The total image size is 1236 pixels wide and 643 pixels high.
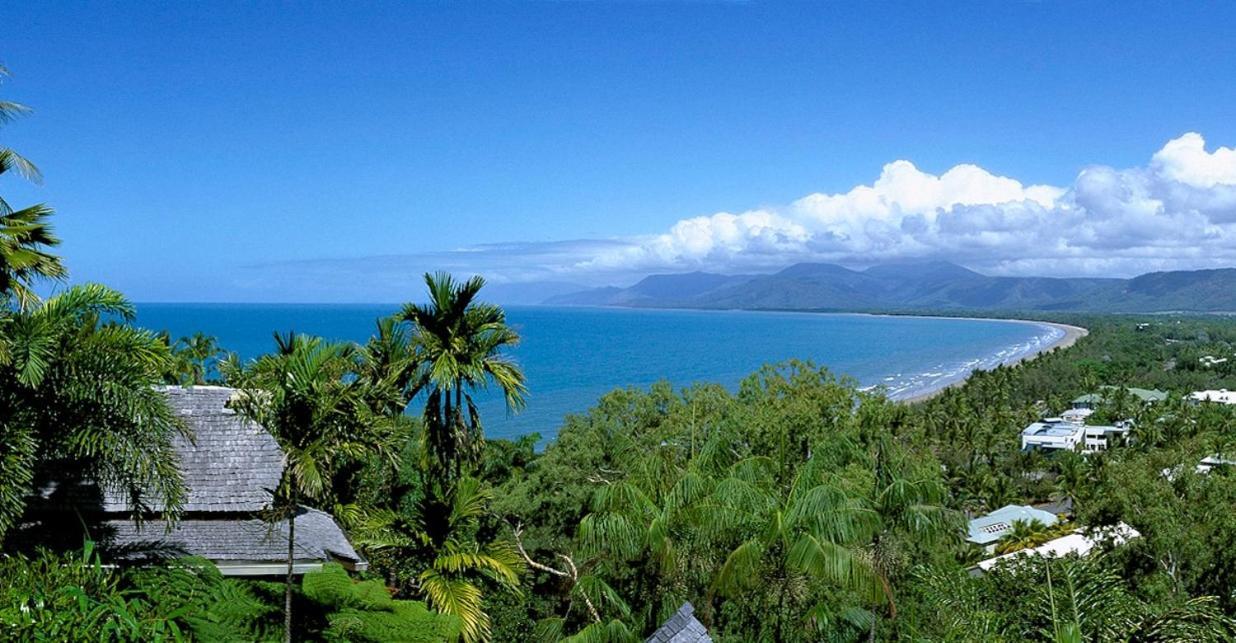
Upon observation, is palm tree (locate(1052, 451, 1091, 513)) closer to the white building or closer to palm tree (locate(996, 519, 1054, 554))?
palm tree (locate(996, 519, 1054, 554))

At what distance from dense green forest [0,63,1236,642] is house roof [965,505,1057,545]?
1771 cm

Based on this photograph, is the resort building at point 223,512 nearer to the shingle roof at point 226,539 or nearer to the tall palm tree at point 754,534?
the shingle roof at point 226,539

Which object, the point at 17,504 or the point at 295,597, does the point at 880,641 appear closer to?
the point at 295,597

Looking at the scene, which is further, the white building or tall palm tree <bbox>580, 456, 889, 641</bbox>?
the white building

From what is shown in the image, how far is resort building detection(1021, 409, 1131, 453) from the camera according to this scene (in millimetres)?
59719

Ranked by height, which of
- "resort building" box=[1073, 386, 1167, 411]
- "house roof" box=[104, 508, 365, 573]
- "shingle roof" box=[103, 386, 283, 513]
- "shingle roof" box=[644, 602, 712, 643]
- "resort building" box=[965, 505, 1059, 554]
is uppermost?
"shingle roof" box=[103, 386, 283, 513]

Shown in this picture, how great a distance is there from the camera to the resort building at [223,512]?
406 inches

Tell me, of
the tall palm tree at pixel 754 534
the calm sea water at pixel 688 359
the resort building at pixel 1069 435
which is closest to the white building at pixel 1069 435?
the resort building at pixel 1069 435

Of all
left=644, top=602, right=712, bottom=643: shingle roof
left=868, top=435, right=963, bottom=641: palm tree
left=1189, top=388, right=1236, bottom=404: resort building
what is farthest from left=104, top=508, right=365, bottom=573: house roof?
left=1189, top=388, right=1236, bottom=404: resort building

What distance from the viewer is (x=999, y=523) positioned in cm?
3872

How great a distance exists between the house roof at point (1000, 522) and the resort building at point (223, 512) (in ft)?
108

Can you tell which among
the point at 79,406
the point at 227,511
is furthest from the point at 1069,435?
the point at 79,406

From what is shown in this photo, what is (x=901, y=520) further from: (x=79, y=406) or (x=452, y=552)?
(x=79, y=406)

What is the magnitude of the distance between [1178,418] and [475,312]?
6048 centimetres
